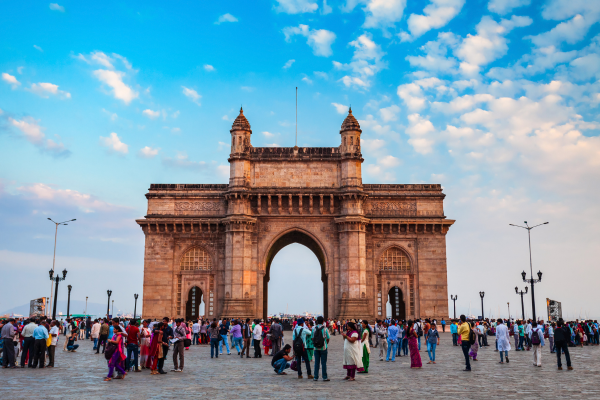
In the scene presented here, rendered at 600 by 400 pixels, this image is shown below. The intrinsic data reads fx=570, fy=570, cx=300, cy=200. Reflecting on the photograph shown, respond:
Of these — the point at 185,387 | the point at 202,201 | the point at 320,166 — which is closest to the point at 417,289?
the point at 320,166

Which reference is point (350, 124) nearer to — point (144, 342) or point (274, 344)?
point (274, 344)

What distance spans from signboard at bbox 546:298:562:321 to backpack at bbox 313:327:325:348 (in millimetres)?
34300

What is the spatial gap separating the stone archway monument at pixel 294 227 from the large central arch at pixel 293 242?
28 centimetres

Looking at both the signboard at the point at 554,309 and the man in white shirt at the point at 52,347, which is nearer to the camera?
the man in white shirt at the point at 52,347

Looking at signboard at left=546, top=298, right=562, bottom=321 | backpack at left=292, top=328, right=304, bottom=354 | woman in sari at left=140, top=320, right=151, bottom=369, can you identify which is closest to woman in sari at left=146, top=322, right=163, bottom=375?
woman in sari at left=140, top=320, right=151, bottom=369

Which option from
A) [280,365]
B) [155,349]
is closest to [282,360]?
[280,365]

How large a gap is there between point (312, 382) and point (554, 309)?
35362 mm

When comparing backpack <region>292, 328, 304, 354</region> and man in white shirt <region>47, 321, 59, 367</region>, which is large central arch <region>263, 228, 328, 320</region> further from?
backpack <region>292, 328, 304, 354</region>

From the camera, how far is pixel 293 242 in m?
50.1

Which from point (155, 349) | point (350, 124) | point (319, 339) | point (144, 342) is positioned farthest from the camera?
point (350, 124)

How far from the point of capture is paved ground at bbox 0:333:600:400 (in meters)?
13.2

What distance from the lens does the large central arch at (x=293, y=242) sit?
148ft

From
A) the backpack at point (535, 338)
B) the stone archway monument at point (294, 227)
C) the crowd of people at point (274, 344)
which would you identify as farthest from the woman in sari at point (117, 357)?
the stone archway monument at point (294, 227)

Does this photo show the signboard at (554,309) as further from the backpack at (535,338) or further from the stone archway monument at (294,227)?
the backpack at (535,338)
